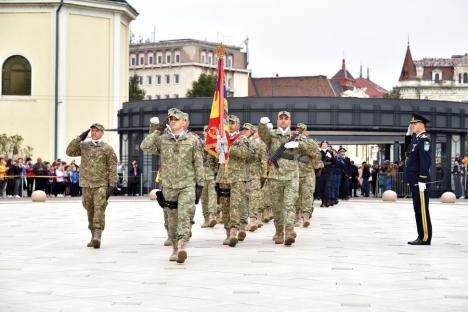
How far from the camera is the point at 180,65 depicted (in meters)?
133

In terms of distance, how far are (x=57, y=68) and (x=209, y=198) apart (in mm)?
32817

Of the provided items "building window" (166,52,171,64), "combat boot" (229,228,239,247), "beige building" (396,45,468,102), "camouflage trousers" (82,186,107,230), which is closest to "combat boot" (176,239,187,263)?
"combat boot" (229,228,239,247)

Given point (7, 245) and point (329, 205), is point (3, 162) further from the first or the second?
point (7, 245)

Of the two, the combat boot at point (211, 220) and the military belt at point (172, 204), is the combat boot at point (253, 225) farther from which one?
the military belt at point (172, 204)

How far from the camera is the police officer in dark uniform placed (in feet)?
57.1

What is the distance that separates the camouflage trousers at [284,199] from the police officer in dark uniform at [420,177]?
2.11 meters

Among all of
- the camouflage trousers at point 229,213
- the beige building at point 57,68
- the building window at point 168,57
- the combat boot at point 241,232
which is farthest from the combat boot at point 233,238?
the building window at point 168,57

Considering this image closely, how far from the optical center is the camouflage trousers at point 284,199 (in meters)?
16.8

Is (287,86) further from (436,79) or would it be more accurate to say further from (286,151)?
(286,151)

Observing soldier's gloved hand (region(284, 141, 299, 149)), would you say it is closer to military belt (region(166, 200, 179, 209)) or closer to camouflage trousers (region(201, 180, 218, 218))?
military belt (region(166, 200, 179, 209))

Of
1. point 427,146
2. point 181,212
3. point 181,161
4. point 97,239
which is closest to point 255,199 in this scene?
point 427,146

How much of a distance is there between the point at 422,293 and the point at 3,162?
97.1 feet

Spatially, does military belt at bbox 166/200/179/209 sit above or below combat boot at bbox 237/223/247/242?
above

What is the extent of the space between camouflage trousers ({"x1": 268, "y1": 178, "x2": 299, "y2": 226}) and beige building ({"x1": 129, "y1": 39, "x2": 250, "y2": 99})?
11298cm
